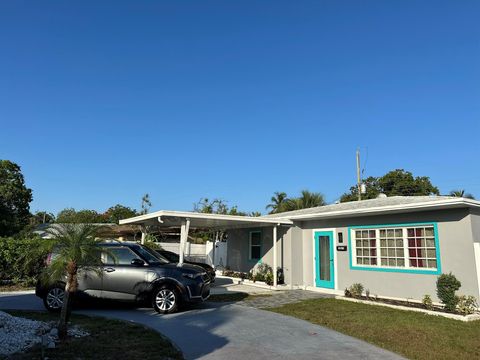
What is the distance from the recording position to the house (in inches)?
402

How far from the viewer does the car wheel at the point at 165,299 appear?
915 cm

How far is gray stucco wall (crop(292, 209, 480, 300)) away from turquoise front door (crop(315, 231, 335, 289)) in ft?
1.02

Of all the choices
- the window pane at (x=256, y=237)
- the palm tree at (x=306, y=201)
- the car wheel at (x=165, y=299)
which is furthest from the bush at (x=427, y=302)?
the palm tree at (x=306, y=201)

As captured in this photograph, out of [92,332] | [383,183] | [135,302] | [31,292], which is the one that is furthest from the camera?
[383,183]

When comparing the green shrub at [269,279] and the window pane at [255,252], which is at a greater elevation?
the window pane at [255,252]

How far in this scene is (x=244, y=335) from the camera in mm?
7055

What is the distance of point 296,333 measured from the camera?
7289 mm

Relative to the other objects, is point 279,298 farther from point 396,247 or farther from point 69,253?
point 69,253

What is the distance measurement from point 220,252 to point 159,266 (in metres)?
12.7

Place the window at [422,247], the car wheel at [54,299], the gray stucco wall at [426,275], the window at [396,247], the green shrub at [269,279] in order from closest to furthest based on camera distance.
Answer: the car wheel at [54,299], the gray stucco wall at [426,275], the window at [422,247], the window at [396,247], the green shrub at [269,279]

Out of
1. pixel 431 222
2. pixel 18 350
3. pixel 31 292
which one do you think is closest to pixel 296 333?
pixel 18 350

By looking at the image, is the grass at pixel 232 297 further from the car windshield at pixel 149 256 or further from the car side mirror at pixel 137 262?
the car side mirror at pixel 137 262

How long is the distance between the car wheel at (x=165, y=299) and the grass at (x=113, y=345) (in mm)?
1514

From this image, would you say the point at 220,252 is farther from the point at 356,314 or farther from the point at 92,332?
the point at 92,332
